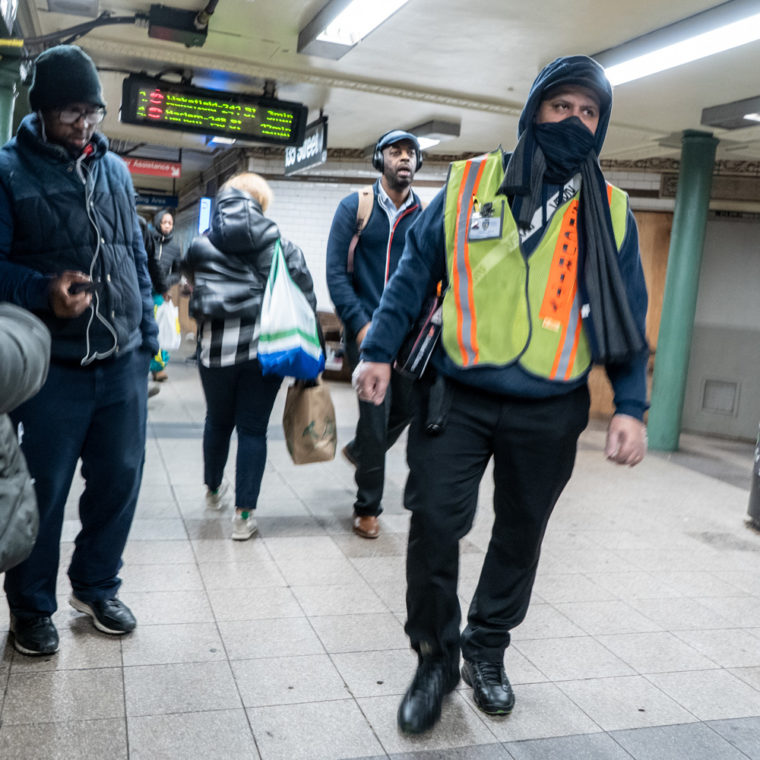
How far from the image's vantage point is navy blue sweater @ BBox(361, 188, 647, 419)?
2518 millimetres

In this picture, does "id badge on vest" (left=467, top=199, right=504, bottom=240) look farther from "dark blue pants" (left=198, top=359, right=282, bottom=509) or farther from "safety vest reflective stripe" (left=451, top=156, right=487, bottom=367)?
"dark blue pants" (left=198, top=359, right=282, bottom=509)

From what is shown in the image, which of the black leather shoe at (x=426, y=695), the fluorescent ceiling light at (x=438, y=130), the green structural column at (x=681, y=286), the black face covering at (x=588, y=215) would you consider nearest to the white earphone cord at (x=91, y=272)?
the black face covering at (x=588, y=215)

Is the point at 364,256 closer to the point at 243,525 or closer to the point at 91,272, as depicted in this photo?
the point at 243,525

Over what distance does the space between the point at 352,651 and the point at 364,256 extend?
2.08 metres

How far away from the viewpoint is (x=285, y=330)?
13.4 ft

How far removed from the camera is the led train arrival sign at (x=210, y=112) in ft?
23.3

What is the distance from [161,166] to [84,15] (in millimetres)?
7652

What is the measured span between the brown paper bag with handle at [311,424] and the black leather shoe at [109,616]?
4.53 ft

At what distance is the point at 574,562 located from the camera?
4.32 meters

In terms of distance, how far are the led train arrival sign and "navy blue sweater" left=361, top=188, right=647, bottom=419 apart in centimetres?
522

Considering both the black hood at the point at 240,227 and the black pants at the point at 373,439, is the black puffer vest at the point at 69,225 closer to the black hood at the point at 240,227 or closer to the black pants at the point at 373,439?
the black hood at the point at 240,227

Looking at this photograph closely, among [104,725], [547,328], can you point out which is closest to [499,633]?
[547,328]

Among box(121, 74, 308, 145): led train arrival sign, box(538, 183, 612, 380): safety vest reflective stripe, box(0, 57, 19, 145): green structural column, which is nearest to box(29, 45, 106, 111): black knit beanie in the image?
box(538, 183, 612, 380): safety vest reflective stripe

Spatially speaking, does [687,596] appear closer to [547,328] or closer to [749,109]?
[547,328]
